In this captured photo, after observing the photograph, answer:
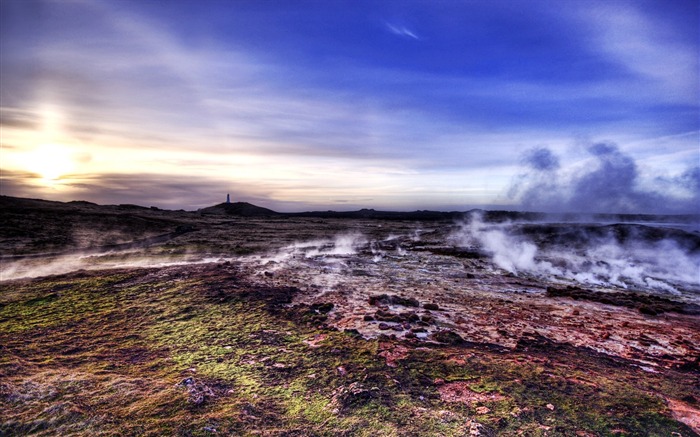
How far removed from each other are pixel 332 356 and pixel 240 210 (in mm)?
87512

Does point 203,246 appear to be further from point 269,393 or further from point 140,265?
point 269,393

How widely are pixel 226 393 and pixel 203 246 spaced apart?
21.5 meters

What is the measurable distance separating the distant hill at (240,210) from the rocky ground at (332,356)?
73.7 meters

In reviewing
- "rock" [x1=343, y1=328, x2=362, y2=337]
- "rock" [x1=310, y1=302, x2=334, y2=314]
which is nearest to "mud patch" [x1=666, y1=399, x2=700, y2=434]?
"rock" [x1=343, y1=328, x2=362, y2=337]

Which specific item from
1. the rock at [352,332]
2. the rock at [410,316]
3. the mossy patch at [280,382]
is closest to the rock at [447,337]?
the mossy patch at [280,382]

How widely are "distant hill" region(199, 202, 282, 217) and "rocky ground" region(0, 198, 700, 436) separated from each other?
7371 centimetres

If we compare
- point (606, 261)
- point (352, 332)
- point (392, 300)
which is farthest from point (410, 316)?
point (606, 261)

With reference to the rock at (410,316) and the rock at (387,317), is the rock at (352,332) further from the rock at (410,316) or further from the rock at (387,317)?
the rock at (410,316)

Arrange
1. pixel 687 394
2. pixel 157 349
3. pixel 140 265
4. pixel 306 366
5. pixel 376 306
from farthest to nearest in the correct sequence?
pixel 140 265, pixel 376 306, pixel 157 349, pixel 306 366, pixel 687 394

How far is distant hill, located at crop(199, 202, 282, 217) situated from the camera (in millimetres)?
86500

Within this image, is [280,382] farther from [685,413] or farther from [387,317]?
[685,413]

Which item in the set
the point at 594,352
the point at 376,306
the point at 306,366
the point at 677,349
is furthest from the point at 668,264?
the point at 306,366

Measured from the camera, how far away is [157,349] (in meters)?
6.81

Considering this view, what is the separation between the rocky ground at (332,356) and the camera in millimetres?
4547
